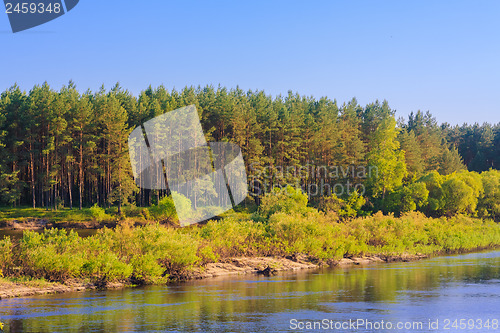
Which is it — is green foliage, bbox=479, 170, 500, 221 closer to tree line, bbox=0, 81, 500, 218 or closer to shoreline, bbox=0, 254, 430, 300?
tree line, bbox=0, 81, 500, 218

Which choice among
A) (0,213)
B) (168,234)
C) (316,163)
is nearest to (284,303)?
(168,234)

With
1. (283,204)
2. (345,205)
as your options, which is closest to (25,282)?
(283,204)

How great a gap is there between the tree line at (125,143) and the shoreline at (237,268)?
141 ft

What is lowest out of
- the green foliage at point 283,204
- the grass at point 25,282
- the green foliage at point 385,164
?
the grass at point 25,282

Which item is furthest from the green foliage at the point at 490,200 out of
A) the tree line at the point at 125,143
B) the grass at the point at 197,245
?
the grass at the point at 197,245

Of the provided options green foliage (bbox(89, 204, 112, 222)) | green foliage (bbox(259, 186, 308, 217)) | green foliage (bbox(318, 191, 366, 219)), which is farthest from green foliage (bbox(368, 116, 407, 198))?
green foliage (bbox(89, 204, 112, 222))

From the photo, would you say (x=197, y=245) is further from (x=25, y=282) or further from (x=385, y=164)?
(x=385, y=164)

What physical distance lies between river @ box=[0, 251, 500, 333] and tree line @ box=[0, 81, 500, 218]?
177 ft

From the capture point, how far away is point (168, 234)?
33.8 meters

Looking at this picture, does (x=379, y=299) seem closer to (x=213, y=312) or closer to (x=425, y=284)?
(x=425, y=284)

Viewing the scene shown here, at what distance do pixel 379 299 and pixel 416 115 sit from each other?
130 meters

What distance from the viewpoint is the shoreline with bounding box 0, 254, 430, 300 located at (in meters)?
27.7

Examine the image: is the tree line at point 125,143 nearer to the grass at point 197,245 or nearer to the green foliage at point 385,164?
the green foliage at point 385,164

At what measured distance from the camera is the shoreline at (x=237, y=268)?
90.7ft
